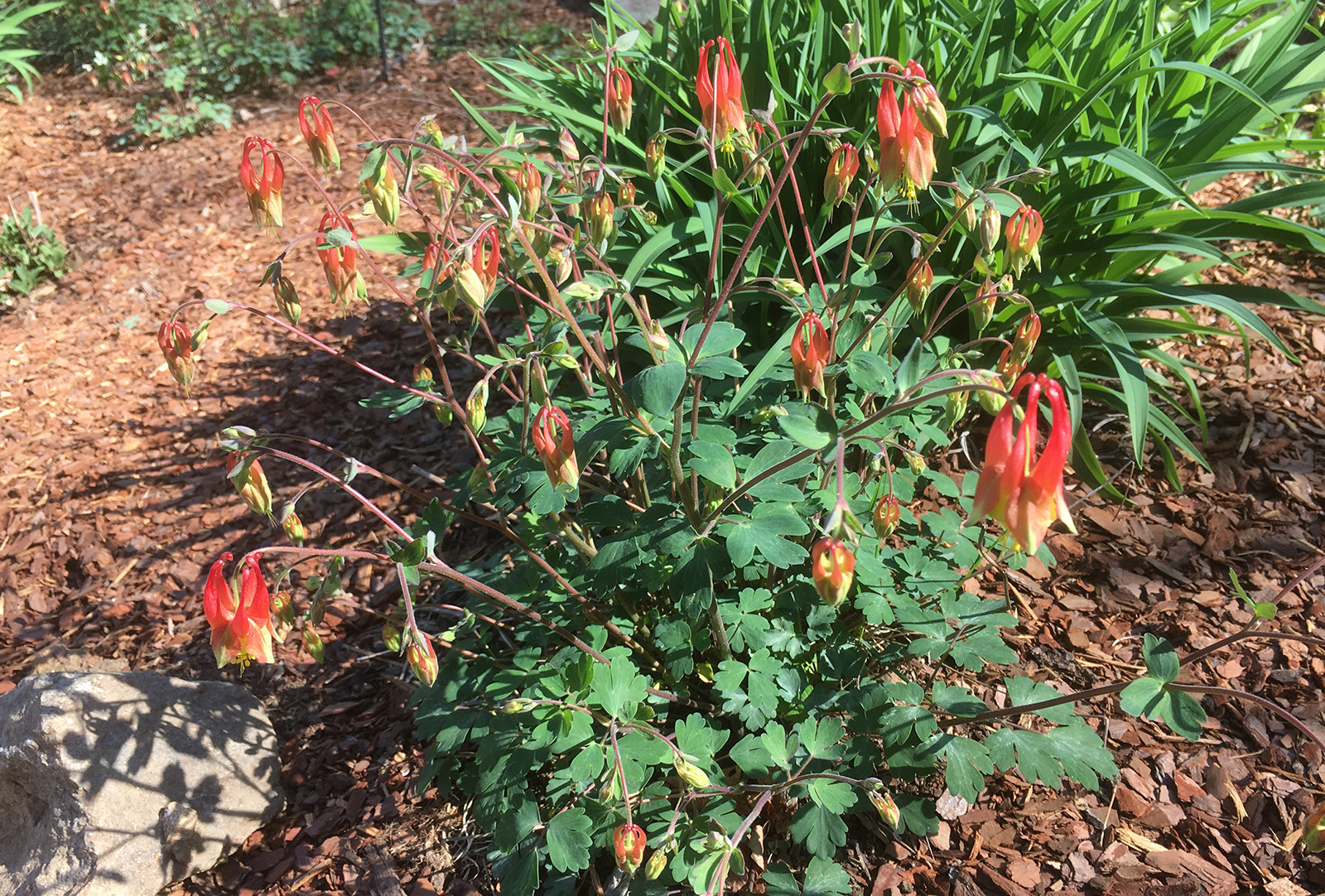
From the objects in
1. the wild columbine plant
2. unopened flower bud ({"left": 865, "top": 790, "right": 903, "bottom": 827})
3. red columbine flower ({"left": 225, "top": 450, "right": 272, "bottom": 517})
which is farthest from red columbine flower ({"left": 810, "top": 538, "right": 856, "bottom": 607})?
red columbine flower ({"left": 225, "top": 450, "right": 272, "bottom": 517})

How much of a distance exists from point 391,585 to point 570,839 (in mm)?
1520

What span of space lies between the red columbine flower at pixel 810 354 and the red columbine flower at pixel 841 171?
42 centimetres

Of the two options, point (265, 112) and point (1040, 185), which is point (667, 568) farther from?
point (265, 112)

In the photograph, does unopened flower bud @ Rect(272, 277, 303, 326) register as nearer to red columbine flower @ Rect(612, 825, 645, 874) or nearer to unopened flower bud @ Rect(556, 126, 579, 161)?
unopened flower bud @ Rect(556, 126, 579, 161)

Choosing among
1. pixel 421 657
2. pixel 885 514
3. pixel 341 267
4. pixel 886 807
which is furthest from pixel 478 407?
pixel 886 807

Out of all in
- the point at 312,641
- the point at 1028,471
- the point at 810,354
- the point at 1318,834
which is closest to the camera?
the point at 1028,471

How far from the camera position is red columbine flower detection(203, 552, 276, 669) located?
1570 millimetres

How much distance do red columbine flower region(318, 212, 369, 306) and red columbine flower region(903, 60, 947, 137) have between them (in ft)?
4.06

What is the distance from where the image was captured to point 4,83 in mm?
6562

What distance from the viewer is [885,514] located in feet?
6.30

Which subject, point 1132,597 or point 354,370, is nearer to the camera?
point 1132,597

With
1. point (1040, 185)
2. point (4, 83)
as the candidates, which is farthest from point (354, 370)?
point (4, 83)

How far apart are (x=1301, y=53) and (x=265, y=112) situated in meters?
6.15

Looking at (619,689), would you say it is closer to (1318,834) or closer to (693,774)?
(693,774)
